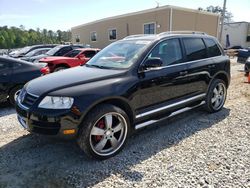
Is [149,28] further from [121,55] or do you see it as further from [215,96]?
[121,55]

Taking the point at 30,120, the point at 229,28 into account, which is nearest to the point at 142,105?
the point at 30,120

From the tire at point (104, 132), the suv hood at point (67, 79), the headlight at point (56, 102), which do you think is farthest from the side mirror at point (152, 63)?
the headlight at point (56, 102)

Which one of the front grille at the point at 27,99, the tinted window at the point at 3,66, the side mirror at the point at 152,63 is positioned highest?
the side mirror at the point at 152,63

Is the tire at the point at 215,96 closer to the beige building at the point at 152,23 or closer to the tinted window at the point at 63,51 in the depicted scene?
the tinted window at the point at 63,51

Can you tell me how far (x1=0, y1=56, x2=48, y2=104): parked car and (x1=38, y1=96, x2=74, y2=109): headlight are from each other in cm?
319

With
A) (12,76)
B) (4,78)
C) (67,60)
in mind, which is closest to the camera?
(4,78)

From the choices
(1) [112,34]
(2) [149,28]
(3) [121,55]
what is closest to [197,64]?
(3) [121,55]

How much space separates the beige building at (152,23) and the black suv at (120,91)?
18.5m

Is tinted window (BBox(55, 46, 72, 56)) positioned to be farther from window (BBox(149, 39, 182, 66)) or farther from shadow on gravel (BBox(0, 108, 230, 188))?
window (BBox(149, 39, 182, 66))

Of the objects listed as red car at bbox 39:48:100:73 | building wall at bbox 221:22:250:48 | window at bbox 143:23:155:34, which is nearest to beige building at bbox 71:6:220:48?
window at bbox 143:23:155:34

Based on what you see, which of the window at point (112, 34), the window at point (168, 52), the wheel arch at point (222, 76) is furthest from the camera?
the window at point (112, 34)

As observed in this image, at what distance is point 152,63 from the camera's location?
393 centimetres

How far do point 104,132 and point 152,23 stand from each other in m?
21.8

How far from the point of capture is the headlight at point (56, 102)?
3248mm
